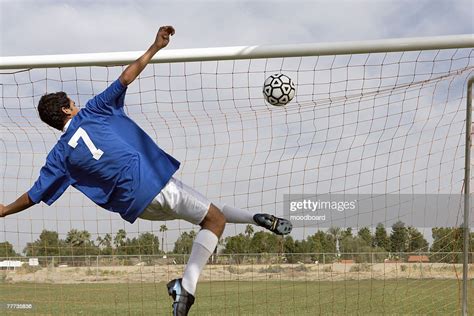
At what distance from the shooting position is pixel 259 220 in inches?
206

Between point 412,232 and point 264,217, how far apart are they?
994 centimetres

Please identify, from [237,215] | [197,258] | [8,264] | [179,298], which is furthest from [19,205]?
[8,264]

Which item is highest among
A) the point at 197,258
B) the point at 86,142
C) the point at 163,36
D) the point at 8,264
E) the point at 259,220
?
the point at 163,36

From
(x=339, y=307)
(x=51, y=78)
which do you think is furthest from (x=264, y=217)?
(x=339, y=307)

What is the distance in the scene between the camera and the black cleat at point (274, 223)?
204 inches

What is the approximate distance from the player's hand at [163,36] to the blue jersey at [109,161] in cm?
46

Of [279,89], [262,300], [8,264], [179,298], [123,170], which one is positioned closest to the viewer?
[179,298]

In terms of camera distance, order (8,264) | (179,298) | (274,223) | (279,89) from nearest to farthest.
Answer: (179,298), (274,223), (279,89), (8,264)

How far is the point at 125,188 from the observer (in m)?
4.97

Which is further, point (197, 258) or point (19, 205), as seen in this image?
point (19, 205)

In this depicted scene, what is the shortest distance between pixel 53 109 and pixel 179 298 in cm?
196

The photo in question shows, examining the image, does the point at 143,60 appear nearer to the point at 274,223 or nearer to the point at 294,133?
the point at 274,223

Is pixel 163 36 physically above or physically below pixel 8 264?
above

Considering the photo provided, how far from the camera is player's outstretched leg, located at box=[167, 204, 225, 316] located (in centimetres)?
463
